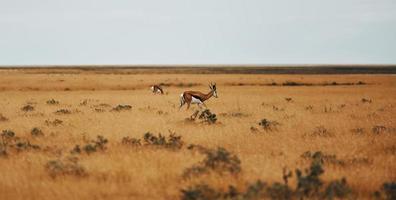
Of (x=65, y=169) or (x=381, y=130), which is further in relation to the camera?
(x=381, y=130)

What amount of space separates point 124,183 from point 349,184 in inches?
162

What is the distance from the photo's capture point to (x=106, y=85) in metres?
55.4

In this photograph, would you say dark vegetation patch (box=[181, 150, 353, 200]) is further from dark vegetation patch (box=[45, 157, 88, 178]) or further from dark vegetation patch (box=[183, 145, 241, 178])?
dark vegetation patch (box=[45, 157, 88, 178])

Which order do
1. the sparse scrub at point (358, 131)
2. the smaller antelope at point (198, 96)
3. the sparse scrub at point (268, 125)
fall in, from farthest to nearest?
the smaller antelope at point (198, 96), the sparse scrub at point (268, 125), the sparse scrub at point (358, 131)

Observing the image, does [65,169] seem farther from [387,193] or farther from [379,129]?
[379,129]

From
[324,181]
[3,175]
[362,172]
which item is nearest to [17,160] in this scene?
[3,175]

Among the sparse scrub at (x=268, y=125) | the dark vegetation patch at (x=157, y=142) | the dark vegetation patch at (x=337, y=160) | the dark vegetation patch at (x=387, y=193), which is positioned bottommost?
the sparse scrub at (x=268, y=125)

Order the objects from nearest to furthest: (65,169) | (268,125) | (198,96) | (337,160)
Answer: (65,169) → (337,160) → (268,125) → (198,96)

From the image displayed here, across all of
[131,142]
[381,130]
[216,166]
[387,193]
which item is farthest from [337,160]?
[381,130]

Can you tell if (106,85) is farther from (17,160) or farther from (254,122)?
(17,160)

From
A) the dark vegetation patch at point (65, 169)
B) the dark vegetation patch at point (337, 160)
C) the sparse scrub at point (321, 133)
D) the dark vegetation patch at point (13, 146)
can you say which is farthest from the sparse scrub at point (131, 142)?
the sparse scrub at point (321, 133)

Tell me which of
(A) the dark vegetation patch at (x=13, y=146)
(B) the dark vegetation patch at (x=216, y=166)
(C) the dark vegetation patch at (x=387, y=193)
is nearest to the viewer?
(C) the dark vegetation patch at (x=387, y=193)

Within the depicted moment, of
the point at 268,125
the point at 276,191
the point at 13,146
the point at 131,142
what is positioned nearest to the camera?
the point at 276,191

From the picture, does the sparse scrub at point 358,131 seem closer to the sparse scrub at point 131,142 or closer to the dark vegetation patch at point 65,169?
the sparse scrub at point 131,142
